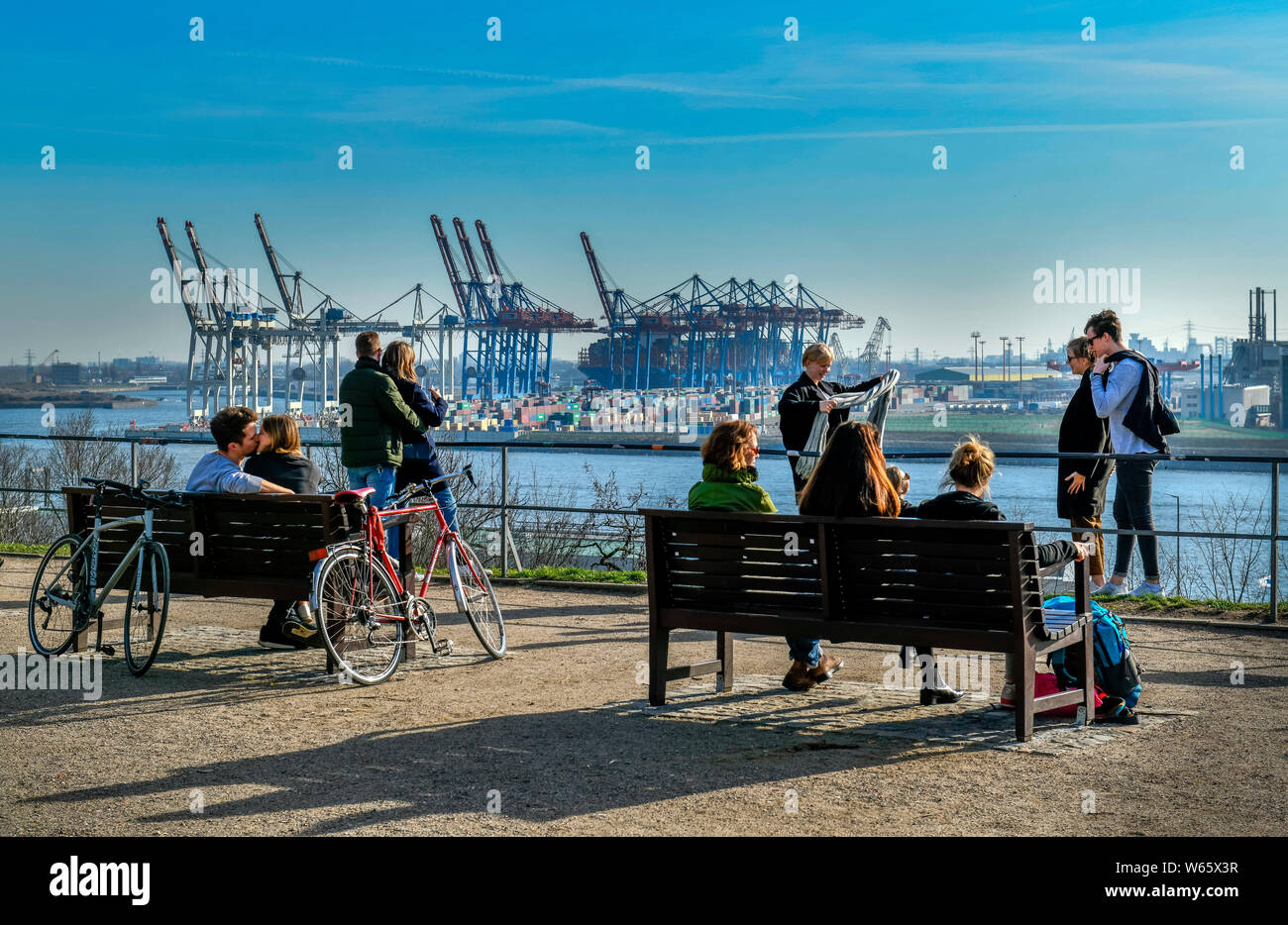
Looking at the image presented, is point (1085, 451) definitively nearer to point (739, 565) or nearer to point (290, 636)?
point (739, 565)

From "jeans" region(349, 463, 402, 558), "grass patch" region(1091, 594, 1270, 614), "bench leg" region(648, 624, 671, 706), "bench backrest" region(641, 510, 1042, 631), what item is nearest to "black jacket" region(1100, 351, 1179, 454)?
"grass patch" region(1091, 594, 1270, 614)

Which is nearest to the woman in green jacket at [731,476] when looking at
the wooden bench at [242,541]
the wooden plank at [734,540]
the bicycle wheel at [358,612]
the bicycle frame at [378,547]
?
the wooden plank at [734,540]

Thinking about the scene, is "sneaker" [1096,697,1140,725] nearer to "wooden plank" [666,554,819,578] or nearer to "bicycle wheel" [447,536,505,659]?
"wooden plank" [666,554,819,578]

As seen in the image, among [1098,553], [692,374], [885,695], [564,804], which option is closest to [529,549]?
[1098,553]

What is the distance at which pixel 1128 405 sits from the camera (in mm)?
7895

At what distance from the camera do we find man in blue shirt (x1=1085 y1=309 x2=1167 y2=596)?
7820mm

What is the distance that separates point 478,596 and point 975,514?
104 inches

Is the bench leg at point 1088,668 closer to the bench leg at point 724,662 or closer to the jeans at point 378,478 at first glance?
the bench leg at point 724,662

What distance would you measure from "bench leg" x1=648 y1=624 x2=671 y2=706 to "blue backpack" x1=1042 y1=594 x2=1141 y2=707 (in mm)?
1520

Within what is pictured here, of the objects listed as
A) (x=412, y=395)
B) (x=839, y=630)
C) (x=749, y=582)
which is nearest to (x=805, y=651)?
(x=749, y=582)

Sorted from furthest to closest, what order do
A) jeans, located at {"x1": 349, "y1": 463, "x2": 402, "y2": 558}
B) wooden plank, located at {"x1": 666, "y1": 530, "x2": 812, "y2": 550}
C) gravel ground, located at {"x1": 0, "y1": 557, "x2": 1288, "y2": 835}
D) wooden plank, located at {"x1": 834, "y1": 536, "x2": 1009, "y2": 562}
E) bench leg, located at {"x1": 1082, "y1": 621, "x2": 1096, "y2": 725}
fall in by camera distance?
jeans, located at {"x1": 349, "y1": 463, "x2": 402, "y2": 558}, wooden plank, located at {"x1": 666, "y1": 530, "x2": 812, "y2": 550}, bench leg, located at {"x1": 1082, "y1": 621, "x2": 1096, "y2": 725}, wooden plank, located at {"x1": 834, "y1": 536, "x2": 1009, "y2": 562}, gravel ground, located at {"x1": 0, "y1": 557, "x2": 1288, "y2": 835}

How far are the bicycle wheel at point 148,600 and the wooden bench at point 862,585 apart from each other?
2348mm
